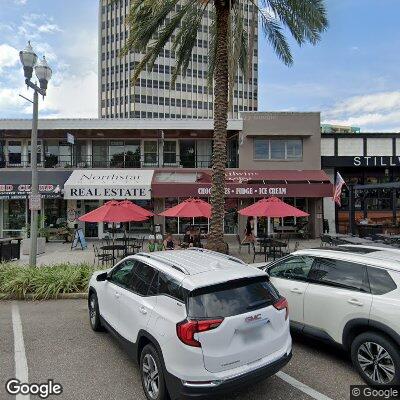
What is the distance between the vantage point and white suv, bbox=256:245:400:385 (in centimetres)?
426

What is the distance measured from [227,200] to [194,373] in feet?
58.8

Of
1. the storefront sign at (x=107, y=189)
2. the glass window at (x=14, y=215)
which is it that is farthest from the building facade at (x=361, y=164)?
the glass window at (x=14, y=215)

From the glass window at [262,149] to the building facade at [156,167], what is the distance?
0.06 metres

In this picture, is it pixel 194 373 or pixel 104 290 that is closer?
pixel 194 373

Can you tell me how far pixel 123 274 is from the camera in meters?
5.50

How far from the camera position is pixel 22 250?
625 inches

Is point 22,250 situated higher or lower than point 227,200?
lower

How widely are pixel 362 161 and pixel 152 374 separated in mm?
22198

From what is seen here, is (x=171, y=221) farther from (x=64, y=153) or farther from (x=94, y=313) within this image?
(x=94, y=313)

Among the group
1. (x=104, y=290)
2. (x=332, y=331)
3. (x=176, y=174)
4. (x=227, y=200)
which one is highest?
(x=176, y=174)

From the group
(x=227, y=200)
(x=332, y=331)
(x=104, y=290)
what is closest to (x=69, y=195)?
(x=227, y=200)

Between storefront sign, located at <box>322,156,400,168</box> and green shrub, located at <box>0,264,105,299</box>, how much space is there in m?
18.2

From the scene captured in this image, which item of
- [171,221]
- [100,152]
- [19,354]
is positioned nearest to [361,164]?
[171,221]

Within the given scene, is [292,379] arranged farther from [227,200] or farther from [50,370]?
[227,200]
